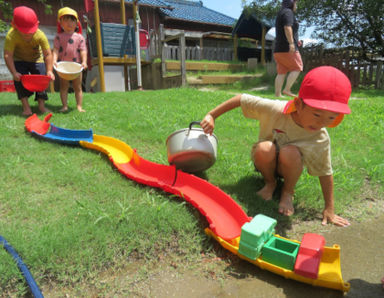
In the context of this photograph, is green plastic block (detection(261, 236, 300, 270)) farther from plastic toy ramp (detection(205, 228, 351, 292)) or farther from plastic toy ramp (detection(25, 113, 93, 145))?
plastic toy ramp (detection(25, 113, 93, 145))

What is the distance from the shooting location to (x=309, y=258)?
59.9 inches

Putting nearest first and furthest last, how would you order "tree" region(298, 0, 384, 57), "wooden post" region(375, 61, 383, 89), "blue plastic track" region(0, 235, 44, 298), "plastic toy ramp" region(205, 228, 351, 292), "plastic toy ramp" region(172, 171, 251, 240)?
1. "blue plastic track" region(0, 235, 44, 298)
2. "plastic toy ramp" region(205, 228, 351, 292)
3. "plastic toy ramp" region(172, 171, 251, 240)
4. "wooden post" region(375, 61, 383, 89)
5. "tree" region(298, 0, 384, 57)

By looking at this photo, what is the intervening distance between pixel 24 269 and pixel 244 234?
1.08 metres

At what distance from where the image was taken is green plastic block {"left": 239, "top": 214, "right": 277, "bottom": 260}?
5.18 feet

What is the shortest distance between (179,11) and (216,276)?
15.6m

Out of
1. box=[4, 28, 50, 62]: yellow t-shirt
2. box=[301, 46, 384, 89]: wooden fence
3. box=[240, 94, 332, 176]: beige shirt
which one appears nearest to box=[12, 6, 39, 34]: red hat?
box=[4, 28, 50, 62]: yellow t-shirt

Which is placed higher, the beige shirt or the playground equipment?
the playground equipment

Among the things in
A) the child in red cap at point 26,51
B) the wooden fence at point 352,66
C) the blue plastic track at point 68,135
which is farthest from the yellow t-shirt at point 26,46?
the wooden fence at point 352,66

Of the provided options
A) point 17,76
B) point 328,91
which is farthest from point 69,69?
point 328,91

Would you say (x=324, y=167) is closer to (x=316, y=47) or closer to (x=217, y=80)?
→ (x=217, y=80)

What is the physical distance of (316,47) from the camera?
10.5 metres

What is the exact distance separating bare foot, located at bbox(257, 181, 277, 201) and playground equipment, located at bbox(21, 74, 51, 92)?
3.12m

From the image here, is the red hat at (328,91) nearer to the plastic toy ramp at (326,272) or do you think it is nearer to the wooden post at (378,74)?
the plastic toy ramp at (326,272)

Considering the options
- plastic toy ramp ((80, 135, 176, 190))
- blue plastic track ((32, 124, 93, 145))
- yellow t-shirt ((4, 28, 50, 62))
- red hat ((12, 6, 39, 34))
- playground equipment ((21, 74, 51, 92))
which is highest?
red hat ((12, 6, 39, 34))
